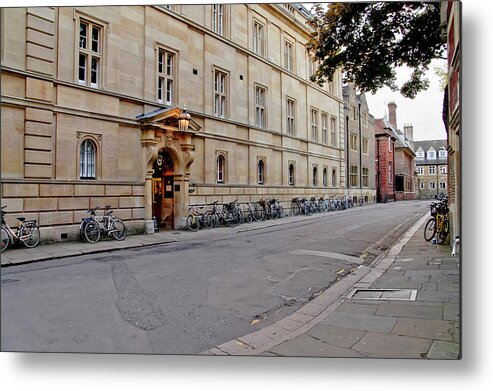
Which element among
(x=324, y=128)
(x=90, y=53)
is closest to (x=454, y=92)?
(x=324, y=128)

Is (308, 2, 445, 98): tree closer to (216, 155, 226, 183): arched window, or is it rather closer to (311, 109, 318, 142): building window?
(311, 109, 318, 142): building window

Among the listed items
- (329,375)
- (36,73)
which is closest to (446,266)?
(329,375)

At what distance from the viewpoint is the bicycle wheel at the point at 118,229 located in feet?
9.47

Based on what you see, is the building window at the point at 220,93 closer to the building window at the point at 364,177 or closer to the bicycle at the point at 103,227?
the bicycle at the point at 103,227

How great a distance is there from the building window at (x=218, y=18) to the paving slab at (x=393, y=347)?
299 centimetres

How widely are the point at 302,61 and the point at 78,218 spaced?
103 inches

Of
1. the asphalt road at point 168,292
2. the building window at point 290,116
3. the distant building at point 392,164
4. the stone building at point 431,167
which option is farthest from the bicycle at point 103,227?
the stone building at point 431,167

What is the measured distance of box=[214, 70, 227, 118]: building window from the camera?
11.5 feet

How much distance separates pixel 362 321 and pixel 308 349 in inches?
19.8

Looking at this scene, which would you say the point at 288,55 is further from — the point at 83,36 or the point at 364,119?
the point at 83,36

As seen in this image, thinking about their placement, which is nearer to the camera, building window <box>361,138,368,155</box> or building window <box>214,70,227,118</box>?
building window <box>214,70,227,118</box>

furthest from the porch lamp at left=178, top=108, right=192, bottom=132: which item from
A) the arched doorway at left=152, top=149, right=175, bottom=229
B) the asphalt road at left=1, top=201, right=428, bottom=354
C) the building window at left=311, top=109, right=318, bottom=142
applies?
the building window at left=311, top=109, right=318, bottom=142

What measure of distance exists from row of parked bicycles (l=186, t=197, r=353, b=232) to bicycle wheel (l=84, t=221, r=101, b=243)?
866 millimetres

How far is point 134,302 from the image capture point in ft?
8.60
